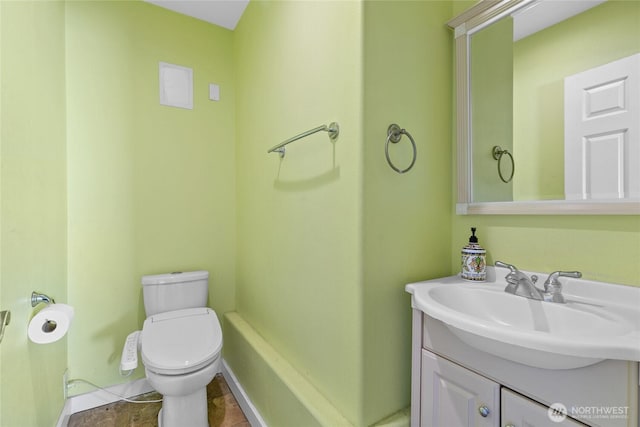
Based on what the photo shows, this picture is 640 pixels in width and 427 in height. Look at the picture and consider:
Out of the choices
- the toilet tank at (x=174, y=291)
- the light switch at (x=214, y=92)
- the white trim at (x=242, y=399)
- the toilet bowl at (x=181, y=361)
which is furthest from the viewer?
the light switch at (x=214, y=92)

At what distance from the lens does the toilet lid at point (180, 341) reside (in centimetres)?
125

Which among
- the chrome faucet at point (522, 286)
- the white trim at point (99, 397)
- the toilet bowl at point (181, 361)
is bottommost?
the white trim at point (99, 397)

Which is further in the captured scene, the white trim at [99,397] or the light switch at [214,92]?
the light switch at [214,92]

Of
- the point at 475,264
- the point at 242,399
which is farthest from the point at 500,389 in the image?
the point at 242,399

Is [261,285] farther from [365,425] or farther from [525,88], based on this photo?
[525,88]

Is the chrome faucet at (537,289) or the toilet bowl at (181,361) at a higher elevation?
the chrome faucet at (537,289)

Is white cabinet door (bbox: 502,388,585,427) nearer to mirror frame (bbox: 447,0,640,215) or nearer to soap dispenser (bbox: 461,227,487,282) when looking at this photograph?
soap dispenser (bbox: 461,227,487,282)

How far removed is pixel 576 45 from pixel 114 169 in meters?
2.21

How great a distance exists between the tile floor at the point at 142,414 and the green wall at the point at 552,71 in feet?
5.84

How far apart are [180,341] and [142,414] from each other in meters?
0.62

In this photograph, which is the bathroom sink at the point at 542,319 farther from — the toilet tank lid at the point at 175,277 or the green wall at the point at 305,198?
the toilet tank lid at the point at 175,277

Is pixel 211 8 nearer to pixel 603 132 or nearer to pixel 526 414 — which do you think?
pixel 603 132

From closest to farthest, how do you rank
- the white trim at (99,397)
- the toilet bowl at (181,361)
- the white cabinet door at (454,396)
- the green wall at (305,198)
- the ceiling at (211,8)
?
the white cabinet door at (454,396) → the green wall at (305,198) → the toilet bowl at (181,361) → the white trim at (99,397) → the ceiling at (211,8)
